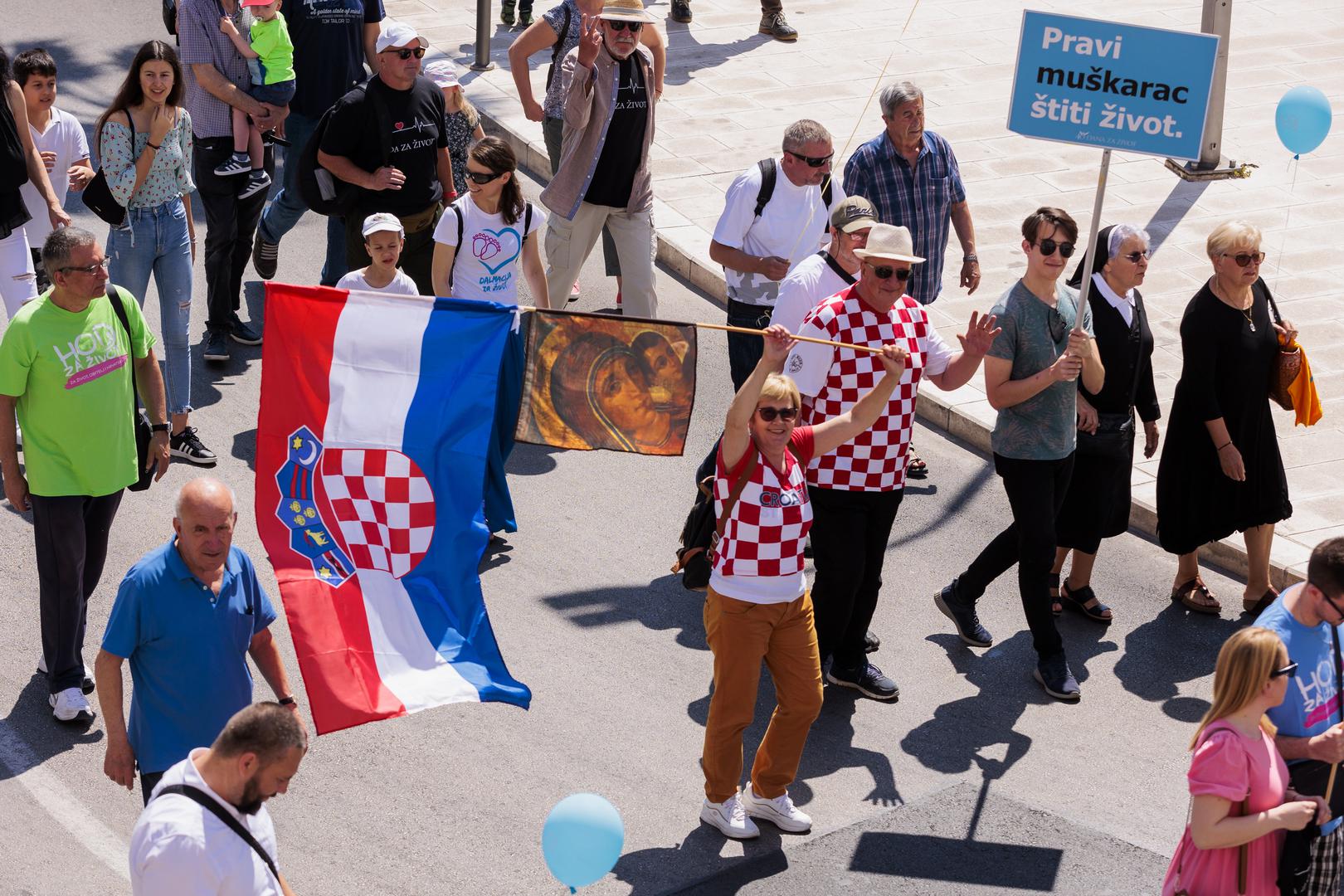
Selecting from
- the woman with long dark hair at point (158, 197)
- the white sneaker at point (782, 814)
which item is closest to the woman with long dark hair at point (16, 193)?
the woman with long dark hair at point (158, 197)

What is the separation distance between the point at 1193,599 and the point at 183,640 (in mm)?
4980

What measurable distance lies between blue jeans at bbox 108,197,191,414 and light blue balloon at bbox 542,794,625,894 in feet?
14.8

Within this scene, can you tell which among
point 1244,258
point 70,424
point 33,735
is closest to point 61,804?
point 33,735

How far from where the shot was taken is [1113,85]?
748 centimetres

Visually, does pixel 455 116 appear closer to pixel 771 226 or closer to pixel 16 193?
pixel 771 226

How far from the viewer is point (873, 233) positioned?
7020 mm

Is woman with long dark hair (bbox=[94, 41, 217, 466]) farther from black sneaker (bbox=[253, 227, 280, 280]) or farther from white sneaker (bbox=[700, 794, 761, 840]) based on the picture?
white sneaker (bbox=[700, 794, 761, 840])

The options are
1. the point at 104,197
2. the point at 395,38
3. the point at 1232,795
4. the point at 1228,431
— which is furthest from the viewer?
the point at 395,38

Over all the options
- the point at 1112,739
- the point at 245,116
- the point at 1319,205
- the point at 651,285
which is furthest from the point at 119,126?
the point at 1319,205

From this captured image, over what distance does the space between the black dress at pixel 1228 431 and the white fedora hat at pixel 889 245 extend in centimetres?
181

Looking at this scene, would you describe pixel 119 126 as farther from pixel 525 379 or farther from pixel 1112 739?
pixel 1112 739

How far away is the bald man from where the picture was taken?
5430 mm

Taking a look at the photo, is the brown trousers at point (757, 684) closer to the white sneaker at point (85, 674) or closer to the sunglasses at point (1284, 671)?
the sunglasses at point (1284, 671)

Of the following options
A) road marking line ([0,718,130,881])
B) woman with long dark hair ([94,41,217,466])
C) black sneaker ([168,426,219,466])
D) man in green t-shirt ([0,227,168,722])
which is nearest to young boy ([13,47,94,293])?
woman with long dark hair ([94,41,217,466])
